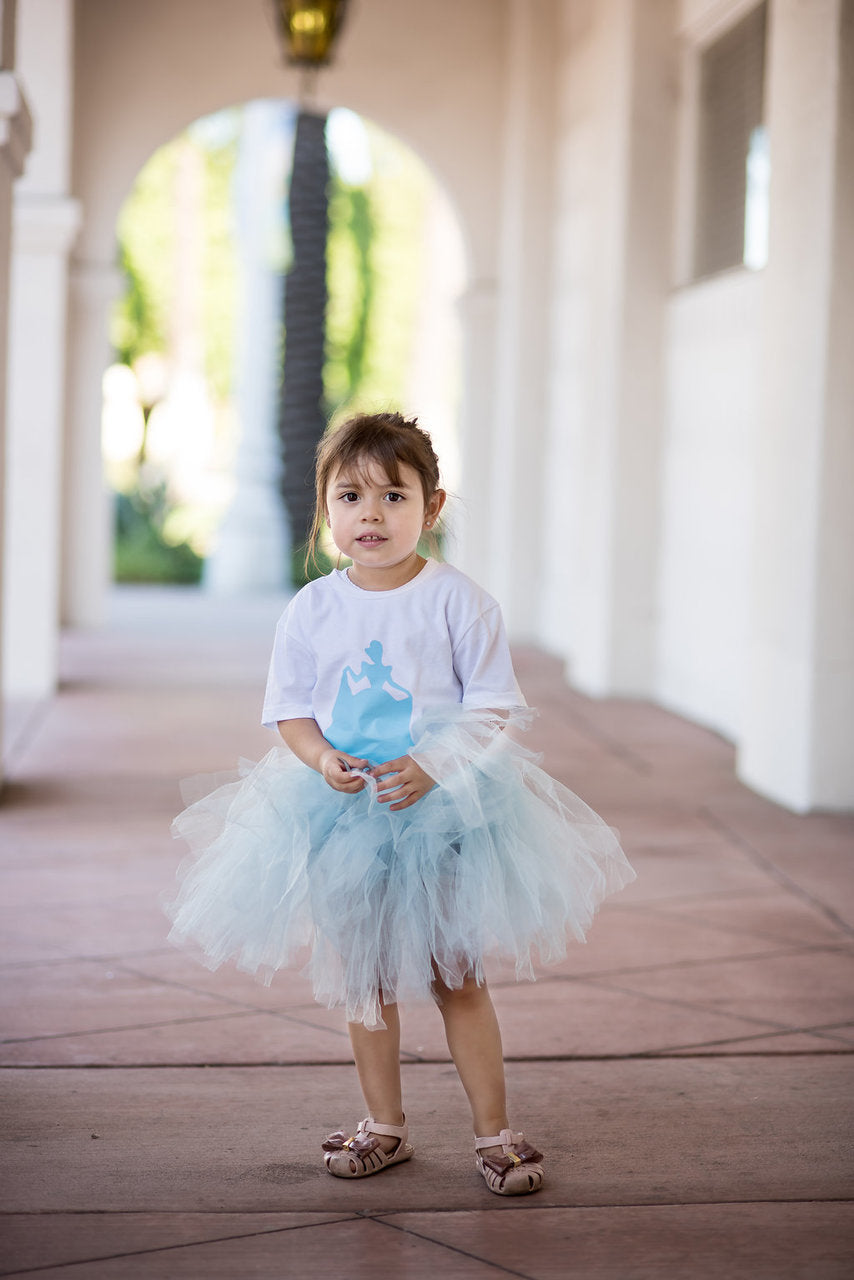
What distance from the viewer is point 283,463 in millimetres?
17047

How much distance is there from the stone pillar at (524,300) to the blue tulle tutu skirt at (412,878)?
898 centimetres

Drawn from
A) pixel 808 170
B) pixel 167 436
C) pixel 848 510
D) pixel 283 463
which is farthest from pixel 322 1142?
pixel 167 436

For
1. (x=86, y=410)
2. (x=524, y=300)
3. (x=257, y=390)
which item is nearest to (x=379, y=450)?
(x=524, y=300)

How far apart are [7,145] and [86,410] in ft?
20.6

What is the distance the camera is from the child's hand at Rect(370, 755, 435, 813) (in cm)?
254

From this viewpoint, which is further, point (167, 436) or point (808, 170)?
point (167, 436)

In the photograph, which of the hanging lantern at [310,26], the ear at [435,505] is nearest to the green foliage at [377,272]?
the hanging lantern at [310,26]

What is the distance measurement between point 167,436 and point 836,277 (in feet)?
77.8

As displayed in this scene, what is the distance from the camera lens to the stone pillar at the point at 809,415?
5469 mm

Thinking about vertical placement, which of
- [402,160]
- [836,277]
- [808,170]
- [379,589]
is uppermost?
[402,160]

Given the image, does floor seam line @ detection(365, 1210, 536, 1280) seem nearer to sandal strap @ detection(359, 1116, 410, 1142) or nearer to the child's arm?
sandal strap @ detection(359, 1116, 410, 1142)

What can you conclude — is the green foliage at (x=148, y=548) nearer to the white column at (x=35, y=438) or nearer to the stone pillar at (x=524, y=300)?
the stone pillar at (x=524, y=300)

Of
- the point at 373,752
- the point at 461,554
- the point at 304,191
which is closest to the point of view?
the point at 373,752

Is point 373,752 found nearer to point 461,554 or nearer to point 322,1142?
point 322,1142
